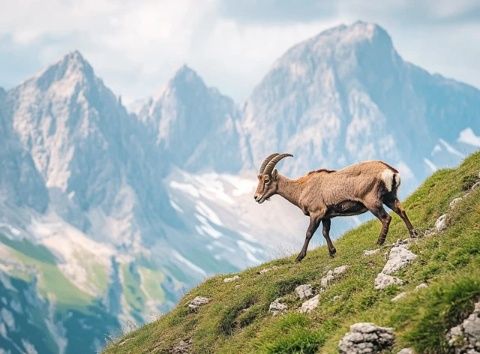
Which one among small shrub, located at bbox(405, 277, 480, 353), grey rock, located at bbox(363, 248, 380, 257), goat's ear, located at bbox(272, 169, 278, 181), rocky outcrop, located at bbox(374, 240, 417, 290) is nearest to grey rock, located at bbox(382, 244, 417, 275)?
rocky outcrop, located at bbox(374, 240, 417, 290)

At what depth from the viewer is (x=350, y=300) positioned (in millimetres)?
16047

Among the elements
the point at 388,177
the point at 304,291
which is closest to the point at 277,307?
the point at 304,291

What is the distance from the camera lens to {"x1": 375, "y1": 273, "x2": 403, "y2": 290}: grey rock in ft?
50.0

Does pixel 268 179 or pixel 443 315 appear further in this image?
pixel 268 179

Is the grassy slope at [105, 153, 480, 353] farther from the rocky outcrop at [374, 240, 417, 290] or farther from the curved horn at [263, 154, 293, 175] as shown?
the curved horn at [263, 154, 293, 175]

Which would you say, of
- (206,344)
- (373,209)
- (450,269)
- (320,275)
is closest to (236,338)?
(206,344)

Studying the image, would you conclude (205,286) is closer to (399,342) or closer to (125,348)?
(125,348)

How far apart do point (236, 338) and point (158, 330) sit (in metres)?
7.25

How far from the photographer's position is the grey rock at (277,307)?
19.5m

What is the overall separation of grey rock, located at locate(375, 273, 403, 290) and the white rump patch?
5712mm

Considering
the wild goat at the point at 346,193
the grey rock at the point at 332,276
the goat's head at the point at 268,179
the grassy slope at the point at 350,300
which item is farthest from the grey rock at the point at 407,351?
the goat's head at the point at 268,179

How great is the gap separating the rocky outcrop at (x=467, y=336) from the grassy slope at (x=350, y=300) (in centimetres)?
18

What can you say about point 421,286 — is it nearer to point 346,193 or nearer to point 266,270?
point 346,193

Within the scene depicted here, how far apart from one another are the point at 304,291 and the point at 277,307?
3.10ft
